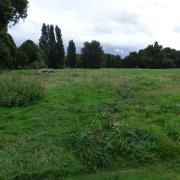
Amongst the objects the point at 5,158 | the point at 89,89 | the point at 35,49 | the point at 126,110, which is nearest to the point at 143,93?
the point at 89,89

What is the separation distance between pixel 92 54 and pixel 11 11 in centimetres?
3968

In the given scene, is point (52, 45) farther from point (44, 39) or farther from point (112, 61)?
point (112, 61)

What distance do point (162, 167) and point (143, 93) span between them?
711cm

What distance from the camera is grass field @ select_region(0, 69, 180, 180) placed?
20.1 feet

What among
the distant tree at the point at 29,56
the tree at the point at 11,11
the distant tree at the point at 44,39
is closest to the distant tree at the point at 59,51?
the distant tree at the point at 44,39

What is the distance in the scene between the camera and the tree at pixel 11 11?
71.2ft

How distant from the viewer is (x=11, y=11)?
2303 cm

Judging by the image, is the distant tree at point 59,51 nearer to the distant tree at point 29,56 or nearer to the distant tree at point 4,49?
the distant tree at point 29,56

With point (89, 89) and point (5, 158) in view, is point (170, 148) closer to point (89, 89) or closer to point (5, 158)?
point (5, 158)

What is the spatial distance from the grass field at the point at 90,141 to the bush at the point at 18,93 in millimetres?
365

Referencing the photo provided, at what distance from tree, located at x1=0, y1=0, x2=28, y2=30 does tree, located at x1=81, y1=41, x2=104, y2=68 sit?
121ft

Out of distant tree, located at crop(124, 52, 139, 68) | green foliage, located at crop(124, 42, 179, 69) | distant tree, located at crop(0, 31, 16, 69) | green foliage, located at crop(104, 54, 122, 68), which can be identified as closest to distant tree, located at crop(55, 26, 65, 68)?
green foliage, located at crop(104, 54, 122, 68)

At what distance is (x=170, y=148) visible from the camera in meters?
7.28

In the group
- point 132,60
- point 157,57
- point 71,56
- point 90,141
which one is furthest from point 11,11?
point 71,56
